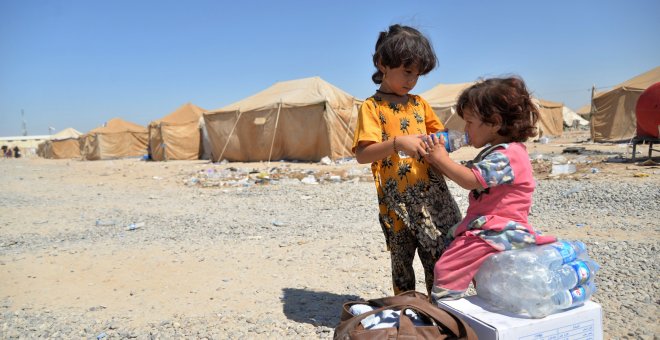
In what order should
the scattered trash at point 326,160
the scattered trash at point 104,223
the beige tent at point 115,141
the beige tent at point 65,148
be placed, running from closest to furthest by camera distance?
the scattered trash at point 104,223 < the scattered trash at point 326,160 < the beige tent at point 115,141 < the beige tent at point 65,148

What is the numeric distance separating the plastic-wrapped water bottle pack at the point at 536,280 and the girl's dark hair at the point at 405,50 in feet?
3.13

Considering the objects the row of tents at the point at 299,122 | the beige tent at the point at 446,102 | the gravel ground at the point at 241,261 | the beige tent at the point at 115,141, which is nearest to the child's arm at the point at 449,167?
the gravel ground at the point at 241,261

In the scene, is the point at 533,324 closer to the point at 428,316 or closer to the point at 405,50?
the point at 428,316

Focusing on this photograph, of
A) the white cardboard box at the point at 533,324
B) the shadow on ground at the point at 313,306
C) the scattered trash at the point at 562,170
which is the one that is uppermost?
the white cardboard box at the point at 533,324

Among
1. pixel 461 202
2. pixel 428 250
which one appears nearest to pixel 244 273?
pixel 428 250

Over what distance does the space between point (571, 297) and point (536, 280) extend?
0.17m

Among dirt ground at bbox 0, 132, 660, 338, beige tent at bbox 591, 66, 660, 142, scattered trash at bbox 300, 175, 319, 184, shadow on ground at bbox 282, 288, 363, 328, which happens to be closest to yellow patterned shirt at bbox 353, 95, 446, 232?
shadow on ground at bbox 282, 288, 363, 328

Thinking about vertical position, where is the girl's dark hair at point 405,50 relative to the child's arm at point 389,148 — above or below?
above

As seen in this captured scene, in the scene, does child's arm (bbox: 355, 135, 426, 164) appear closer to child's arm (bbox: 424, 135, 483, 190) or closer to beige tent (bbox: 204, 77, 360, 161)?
child's arm (bbox: 424, 135, 483, 190)

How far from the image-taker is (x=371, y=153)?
208cm

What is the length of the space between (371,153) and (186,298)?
2.20 metres

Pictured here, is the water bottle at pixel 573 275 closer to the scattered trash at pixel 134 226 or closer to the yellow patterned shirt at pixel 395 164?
the yellow patterned shirt at pixel 395 164

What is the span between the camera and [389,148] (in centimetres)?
200

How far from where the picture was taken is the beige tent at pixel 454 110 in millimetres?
22141
